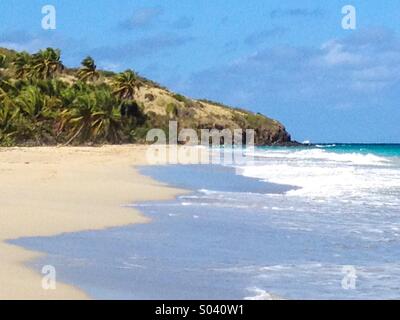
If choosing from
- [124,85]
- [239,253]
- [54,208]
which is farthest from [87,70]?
[239,253]

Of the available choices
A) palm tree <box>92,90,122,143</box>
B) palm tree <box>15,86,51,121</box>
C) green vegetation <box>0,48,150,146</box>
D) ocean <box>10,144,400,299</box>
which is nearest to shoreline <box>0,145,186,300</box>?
ocean <box>10,144,400,299</box>

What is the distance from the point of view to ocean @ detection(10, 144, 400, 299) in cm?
690

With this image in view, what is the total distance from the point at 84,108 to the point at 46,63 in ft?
51.5

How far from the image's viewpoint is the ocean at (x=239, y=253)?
22.6ft

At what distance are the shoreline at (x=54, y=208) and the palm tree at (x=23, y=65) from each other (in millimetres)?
53786

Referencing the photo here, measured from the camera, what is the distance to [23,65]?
75.4m

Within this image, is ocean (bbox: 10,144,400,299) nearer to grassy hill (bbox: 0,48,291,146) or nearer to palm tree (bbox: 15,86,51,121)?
grassy hill (bbox: 0,48,291,146)

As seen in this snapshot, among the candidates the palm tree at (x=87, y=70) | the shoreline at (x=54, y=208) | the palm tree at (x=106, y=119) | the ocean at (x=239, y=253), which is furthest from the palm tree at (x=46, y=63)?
the ocean at (x=239, y=253)

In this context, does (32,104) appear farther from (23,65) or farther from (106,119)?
(23,65)

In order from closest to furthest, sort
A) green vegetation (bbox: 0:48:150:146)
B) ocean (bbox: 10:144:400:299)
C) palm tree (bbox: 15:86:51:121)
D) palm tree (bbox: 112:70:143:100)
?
ocean (bbox: 10:144:400:299)
green vegetation (bbox: 0:48:150:146)
palm tree (bbox: 15:86:51:121)
palm tree (bbox: 112:70:143:100)

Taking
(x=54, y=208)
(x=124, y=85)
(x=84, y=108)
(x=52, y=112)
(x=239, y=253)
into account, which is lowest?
(x=239, y=253)

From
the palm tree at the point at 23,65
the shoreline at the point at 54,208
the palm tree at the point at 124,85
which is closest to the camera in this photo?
the shoreline at the point at 54,208

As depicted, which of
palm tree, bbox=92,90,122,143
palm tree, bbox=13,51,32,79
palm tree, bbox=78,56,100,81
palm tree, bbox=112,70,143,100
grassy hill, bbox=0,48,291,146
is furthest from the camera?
palm tree, bbox=78,56,100,81

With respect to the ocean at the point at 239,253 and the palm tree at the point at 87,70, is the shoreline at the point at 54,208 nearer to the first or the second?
the ocean at the point at 239,253
